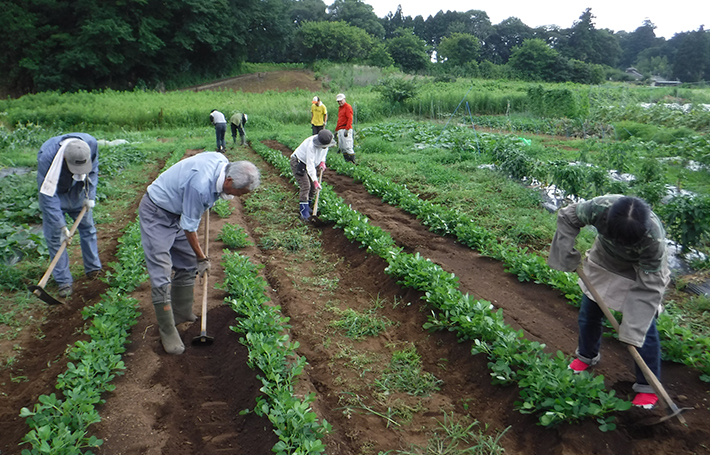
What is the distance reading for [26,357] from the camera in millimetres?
4195

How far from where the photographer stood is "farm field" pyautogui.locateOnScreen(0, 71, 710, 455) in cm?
309

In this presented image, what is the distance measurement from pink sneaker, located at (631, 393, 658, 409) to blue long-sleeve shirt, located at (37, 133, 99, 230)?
5.93m

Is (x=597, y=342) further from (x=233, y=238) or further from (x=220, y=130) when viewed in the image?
(x=220, y=130)

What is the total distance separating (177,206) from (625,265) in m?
3.59

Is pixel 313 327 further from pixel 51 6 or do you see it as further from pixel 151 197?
pixel 51 6

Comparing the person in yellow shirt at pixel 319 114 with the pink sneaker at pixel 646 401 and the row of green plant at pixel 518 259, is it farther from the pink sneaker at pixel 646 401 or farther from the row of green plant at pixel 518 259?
the pink sneaker at pixel 646 401

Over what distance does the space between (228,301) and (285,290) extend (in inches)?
33.6

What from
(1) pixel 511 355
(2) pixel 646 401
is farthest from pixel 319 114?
(2) pixel 646 401

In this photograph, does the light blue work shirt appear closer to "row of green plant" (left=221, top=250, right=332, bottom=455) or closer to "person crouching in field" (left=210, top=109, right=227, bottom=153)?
"row of green plant" (left=221, top=250, right=332, bottom=455)

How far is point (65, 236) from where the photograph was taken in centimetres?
512

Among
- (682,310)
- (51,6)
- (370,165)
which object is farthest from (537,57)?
(682,310)

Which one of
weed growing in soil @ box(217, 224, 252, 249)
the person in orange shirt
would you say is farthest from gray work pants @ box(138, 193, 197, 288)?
the person in orange shirt

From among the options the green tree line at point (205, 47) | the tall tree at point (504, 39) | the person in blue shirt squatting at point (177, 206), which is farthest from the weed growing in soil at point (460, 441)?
the tall tree at point (504, 39)

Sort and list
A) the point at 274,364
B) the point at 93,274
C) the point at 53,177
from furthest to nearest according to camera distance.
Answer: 1. the point at 93,274
2. the point at 53,177
3. the point at 274,364
